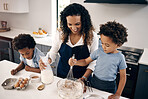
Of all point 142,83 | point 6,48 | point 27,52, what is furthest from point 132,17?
point 6,48

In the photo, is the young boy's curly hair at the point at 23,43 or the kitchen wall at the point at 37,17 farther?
the kitchen wall at the point at 37,17

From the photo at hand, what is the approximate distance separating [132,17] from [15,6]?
255 centimetres

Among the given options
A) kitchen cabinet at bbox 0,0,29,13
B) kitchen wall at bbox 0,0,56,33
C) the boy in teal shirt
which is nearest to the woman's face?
the boy in teal shirt

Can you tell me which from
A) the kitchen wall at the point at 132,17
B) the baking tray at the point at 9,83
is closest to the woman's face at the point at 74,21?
the baking tray at the point at 9,83

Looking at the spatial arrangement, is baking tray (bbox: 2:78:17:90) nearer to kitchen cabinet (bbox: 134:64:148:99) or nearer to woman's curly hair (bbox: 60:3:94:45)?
woman's curly hair (bbox: 60:3:94:45)

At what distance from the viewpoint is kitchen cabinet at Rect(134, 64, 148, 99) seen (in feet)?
6.12

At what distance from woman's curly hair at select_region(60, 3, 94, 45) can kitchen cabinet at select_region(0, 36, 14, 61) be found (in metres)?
2.07

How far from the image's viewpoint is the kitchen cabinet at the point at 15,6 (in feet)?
10.2

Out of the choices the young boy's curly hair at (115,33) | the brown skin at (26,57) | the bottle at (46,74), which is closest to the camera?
the young boy's curly hair at (115,33)

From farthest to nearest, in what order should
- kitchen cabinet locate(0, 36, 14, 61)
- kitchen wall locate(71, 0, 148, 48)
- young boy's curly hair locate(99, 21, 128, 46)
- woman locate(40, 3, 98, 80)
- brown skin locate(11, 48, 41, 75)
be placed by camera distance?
kitchen cabinet locate(0, 36, 14, 61), kitchen wall locate(71, 0, 148, 48), brown skin locate(11, 48, 41, 75), woman locate(40, 3, 98, 80), young boy's curly hair locate(99, 21, 128, 46)

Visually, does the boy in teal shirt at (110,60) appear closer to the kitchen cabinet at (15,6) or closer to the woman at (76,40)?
the woman at (76,40)

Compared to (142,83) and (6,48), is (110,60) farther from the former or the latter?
(6,48)

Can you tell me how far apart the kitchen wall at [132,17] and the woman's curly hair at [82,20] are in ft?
4.18

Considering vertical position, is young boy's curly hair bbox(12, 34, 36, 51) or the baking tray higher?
young boy's curly hair bbox(12, 34, 36, 51)
